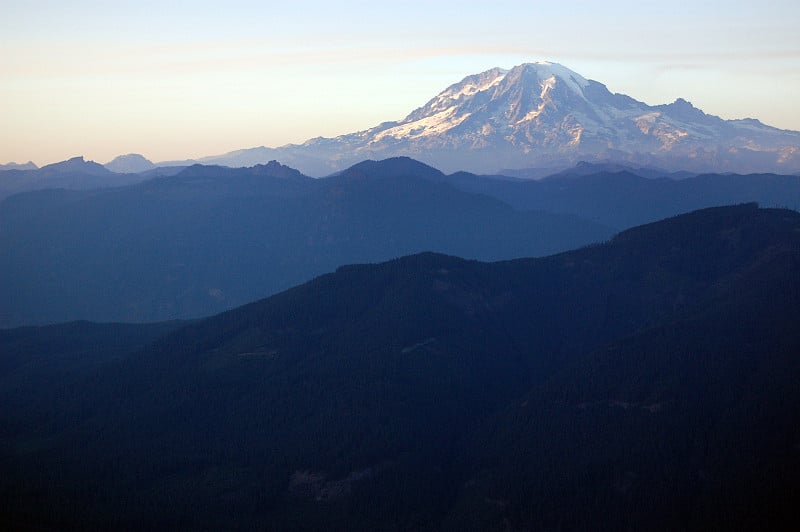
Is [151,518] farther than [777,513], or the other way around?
[151,518]

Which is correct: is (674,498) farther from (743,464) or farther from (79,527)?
(79,527)

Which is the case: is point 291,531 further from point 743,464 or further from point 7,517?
point 743,464

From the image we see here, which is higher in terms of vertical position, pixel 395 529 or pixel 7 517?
pixel 7 517

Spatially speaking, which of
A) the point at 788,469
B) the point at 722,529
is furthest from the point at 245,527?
the point at 788,469

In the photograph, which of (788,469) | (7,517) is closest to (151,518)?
(7,517)

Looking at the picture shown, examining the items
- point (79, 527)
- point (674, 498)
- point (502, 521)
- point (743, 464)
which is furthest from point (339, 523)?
point (743, 464)

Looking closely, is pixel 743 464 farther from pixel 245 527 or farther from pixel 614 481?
pixel 245 527

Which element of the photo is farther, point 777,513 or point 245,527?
point 245,527
